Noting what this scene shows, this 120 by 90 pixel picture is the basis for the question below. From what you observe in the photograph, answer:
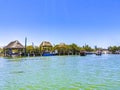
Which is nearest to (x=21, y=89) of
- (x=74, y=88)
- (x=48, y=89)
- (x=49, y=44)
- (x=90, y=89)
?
(x=48, y=89)

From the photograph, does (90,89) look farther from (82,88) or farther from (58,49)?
(58,49)

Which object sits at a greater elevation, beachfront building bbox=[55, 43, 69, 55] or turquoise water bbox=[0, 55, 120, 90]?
beachfront building bbox=[55, 43, 69, 55]

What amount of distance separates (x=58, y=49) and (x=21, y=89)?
10915cm

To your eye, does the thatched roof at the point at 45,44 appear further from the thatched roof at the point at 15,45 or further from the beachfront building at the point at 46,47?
the thatched roof at the point at 15,45

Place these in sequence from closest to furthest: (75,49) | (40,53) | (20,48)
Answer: (20,48), (40,53), (75,49)

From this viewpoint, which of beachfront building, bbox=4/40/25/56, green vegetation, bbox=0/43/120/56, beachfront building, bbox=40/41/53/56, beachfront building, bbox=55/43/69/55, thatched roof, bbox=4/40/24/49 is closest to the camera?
thatched roof, bbox=4/40/24/49

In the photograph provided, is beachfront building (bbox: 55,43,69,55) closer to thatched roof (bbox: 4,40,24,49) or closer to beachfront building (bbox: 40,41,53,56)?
beachfront building (bbox: 40,41,53,56)

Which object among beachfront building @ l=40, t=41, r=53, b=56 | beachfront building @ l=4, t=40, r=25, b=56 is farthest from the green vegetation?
beachfront building @ l=4, t=40, r=25, b=56

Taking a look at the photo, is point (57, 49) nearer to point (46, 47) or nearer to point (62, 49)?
point (62, 49)

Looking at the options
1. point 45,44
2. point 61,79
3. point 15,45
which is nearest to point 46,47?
point 45,44

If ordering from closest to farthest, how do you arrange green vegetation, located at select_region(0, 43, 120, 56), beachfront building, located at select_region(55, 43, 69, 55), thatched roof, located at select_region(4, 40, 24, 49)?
thatched roof, located at select_region(4, 40, 24, 49) < green vegetation, located at select_region(0, 43, 120, 56) < beachfront building, located at select_region(55, 43, 69, 55)

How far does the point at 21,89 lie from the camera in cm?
1480

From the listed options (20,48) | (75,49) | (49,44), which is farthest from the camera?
(75,49)

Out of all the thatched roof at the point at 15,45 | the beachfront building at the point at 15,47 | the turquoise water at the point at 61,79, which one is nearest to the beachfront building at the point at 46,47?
the beachfront building at the point at 15,47
